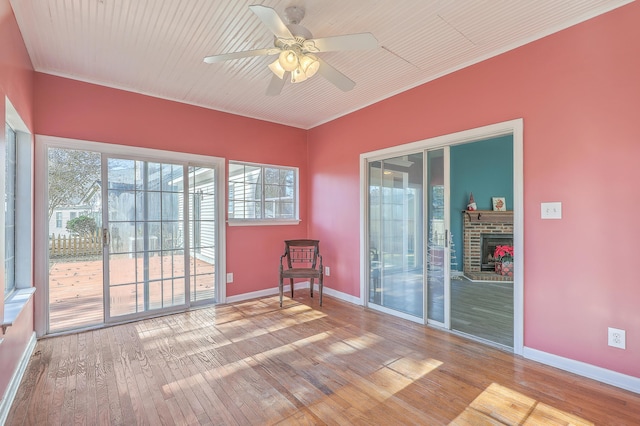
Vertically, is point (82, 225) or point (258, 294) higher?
point (82, 225)

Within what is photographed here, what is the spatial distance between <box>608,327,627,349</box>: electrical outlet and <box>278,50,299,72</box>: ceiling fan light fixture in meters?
3.03

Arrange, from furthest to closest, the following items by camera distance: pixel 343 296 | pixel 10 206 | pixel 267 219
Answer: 1. pixel 267 219
2. pixel 343 296
3. pixel 10 206

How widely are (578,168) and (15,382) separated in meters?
4.53

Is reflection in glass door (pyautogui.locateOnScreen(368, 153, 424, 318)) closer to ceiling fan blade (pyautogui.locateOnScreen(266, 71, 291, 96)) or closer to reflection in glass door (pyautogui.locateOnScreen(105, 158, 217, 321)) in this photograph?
ceiling fan blade (pyautogui.locateOnScreen(266, 71, 291, 96))

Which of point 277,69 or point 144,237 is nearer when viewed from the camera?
point 277,69

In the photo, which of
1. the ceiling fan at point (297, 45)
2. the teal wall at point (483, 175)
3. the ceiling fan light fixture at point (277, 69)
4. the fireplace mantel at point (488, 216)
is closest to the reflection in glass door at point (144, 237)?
the ceiling fan at point (297, 45)

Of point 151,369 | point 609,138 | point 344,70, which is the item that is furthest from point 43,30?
point 609,138

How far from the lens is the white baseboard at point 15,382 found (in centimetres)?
185

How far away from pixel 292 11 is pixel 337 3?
33 cm

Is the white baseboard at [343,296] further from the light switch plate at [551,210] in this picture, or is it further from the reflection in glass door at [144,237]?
the light switch plate at [551,210]

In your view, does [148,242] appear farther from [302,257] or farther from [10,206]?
[302,257]

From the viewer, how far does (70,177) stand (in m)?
5.84

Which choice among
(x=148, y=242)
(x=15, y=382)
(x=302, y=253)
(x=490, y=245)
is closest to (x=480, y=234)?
(x=490, y=245)

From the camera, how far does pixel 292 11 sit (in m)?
2.13
